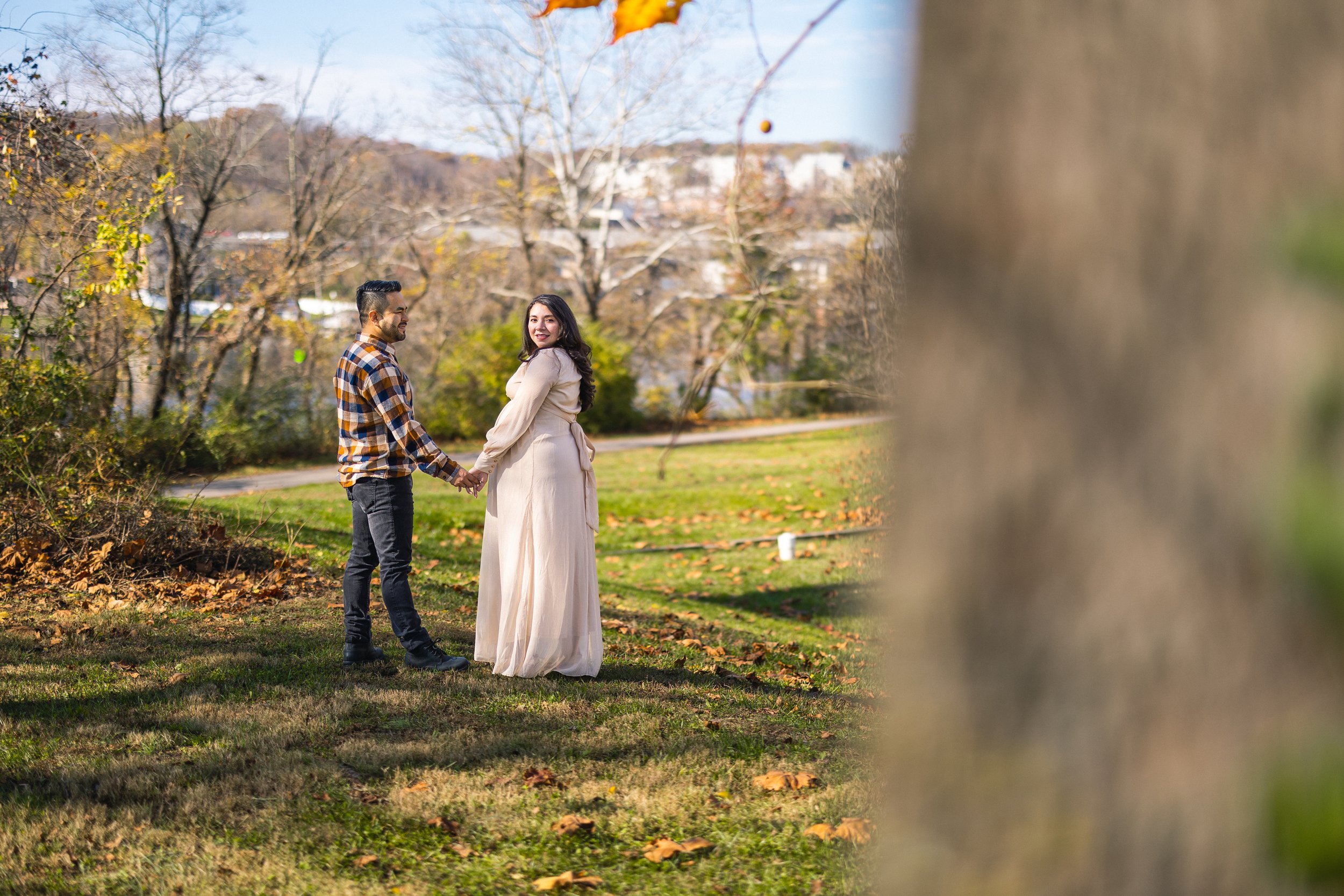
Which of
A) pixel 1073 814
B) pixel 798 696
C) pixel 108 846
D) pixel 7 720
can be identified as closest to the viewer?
pixel 1073 814

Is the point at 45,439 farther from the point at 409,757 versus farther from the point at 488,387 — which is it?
the point at 488,387

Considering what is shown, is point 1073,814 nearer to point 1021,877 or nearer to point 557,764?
point 1021,877

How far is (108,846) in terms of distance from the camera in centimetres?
356

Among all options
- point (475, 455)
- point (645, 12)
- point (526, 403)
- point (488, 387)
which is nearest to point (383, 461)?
point (526, 403)

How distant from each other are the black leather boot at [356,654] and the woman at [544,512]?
0.74 m

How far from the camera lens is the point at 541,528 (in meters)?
5.64

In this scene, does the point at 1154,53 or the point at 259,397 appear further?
the point at 259,397

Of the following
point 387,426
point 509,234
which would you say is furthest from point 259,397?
point 387,426

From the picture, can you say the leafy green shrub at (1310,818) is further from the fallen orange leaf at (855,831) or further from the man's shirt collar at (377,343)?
the man's shirt collar at (377,343)

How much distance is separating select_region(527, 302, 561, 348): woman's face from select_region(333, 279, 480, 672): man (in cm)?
61

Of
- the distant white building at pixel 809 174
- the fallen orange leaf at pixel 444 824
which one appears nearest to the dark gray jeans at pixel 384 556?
the fallen orange leaf at pixel 444 824

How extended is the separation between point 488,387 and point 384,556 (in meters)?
16.5

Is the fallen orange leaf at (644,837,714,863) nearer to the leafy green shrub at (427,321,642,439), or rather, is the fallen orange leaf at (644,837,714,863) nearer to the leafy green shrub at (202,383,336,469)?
the leafy green shrub at (202,383,336,469)

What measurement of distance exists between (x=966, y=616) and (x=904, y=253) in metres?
0.36
